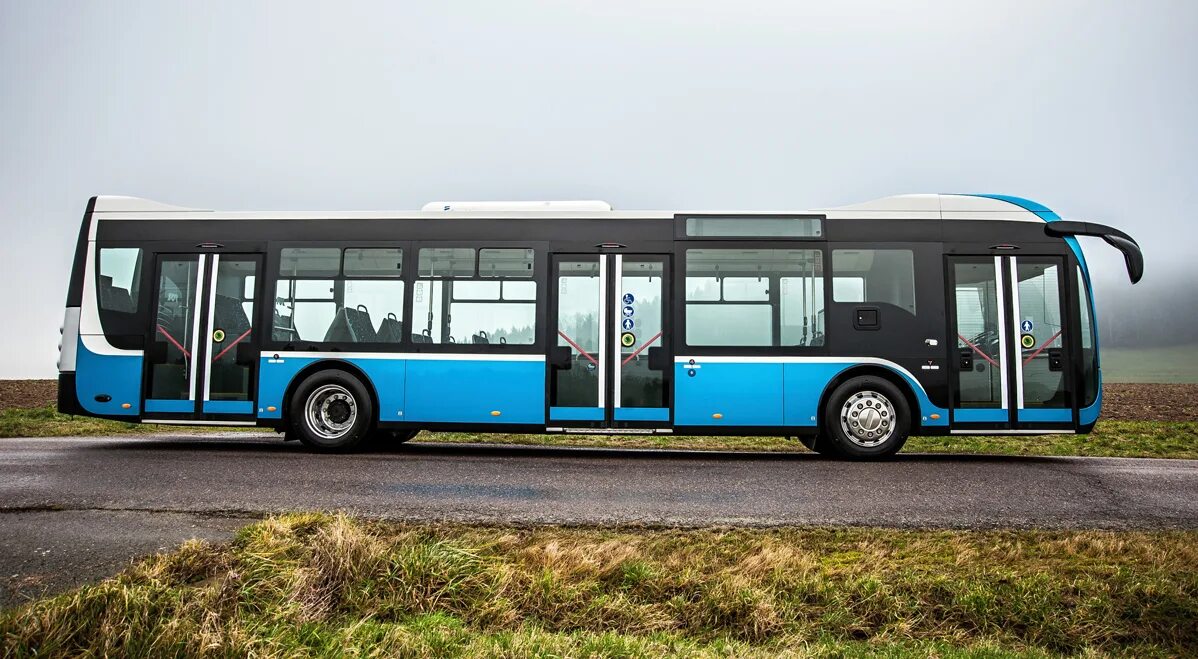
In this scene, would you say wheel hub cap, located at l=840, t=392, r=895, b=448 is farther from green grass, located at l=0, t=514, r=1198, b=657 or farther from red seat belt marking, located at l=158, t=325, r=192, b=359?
red seat belt marking, located at l=158, t=325, r=192, b=359

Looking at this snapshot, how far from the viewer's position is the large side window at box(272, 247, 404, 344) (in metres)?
10.1

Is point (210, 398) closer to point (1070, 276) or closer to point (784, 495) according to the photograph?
point (784, 495)

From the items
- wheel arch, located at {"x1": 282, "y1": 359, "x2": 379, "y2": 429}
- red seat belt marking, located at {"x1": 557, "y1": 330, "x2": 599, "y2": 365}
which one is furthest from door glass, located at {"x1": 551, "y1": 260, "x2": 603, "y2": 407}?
wheel arch, located at {"x1": 282, "y1": 359, "x2": 379, "y2": 429}

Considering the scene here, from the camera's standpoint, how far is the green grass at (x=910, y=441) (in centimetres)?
1298

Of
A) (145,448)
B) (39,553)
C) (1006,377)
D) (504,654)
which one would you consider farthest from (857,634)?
(145,448)

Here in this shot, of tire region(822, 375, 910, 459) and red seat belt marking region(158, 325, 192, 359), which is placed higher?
red seat belt marking region(158, 325, 192, 359)

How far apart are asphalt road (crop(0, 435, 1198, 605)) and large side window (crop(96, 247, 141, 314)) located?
2029 mm

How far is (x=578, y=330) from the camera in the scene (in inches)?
392

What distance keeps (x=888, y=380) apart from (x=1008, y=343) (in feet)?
5.24

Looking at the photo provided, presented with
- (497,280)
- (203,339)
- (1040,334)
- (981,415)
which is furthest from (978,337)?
(203,339)

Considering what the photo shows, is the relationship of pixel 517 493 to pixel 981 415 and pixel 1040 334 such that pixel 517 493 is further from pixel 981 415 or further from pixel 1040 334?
pixel 1040 334

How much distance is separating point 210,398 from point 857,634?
8851 mm

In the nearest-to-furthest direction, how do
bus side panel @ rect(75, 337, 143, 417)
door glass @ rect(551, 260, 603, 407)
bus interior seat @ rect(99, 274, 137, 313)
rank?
door glass @ rect(551, 260, 603, 407)
bus side panel @ rect(75, 337, 143, 417)
bus interior seat @ rect(99, 274, 137, 313)

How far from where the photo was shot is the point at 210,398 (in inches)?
403
